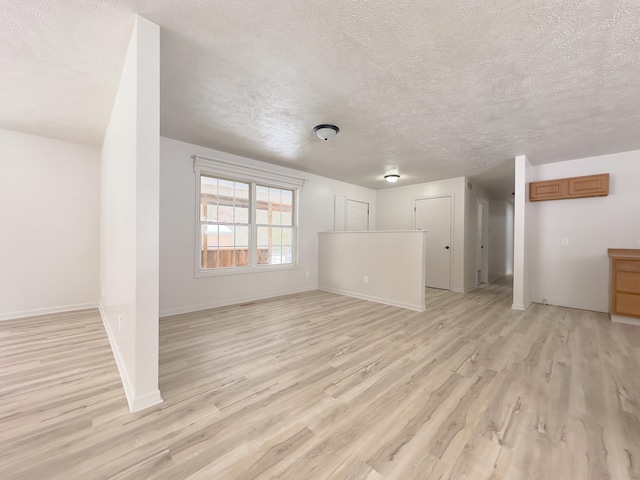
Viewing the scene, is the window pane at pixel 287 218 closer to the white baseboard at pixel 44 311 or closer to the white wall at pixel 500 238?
the white baseboard at pixel 44 311

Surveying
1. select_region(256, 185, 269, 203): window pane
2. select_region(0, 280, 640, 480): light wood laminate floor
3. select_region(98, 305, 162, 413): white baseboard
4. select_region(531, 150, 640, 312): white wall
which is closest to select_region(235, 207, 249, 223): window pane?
select_region(256, 185, 269, 203): window pane

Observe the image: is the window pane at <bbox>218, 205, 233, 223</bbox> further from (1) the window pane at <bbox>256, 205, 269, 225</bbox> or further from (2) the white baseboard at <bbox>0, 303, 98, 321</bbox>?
(2) the white baseboard at <bbox>0, 303, 98, 321</bbox>

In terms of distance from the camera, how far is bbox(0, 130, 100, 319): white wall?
3.46 meters

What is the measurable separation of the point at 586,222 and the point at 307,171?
4889mm

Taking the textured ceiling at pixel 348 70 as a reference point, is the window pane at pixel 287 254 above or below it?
below

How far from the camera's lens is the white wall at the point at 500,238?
7.65 metres

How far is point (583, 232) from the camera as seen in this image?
4.18m

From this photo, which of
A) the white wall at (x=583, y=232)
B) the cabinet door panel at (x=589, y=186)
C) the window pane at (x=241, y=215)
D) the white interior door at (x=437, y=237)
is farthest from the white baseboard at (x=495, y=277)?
the window pane at (x=241, y=215)

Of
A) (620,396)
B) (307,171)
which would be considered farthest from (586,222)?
(307,171)

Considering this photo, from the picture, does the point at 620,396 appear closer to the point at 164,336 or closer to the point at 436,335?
the point at 436,335

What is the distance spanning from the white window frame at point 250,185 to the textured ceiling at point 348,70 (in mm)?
485

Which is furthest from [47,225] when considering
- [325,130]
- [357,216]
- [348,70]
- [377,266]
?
[357,216]

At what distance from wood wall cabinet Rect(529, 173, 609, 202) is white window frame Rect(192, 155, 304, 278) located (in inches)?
166

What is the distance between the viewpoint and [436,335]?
3008 mm
